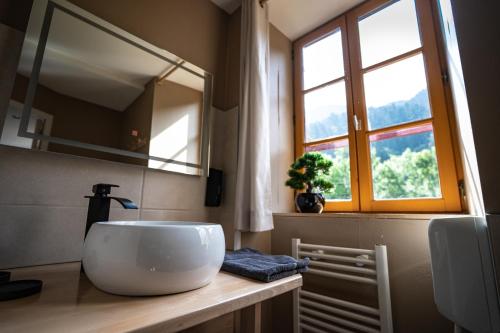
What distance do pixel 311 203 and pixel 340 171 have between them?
12.4 inches

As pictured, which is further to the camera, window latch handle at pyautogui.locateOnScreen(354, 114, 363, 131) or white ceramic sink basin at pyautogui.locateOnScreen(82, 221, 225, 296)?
window latch handle at pyautogui.locateOnScreen(354, 114, 363, 131)

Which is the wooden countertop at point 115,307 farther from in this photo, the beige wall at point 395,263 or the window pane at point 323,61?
the window pane at point 323,61

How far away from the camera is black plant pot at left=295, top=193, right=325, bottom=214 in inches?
52.4

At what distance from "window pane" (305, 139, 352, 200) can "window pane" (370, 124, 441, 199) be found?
0.47 ft

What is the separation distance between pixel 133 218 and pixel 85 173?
0.24 metres

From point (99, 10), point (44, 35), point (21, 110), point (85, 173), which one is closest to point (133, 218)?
point (85, 173)

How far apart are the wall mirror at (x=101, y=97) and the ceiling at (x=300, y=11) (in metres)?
0.77

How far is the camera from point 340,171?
57.8 inches

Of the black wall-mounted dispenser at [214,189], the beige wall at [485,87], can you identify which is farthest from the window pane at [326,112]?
the beige wall at [485,87]

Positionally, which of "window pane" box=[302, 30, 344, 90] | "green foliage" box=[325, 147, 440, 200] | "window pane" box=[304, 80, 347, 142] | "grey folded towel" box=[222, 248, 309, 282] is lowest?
"grey folded towel" box=[222, 248, 309, 282]

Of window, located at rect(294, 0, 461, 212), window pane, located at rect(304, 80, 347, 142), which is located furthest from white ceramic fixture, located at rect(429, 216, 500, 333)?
window pane, located at rect(304, 80, 347, 142)

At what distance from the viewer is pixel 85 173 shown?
846mm

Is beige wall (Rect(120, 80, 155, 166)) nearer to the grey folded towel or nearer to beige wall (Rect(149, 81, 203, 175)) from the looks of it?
beige wall (Rect(149, 81, 203, 175))

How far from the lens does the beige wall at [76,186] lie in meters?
0.71
